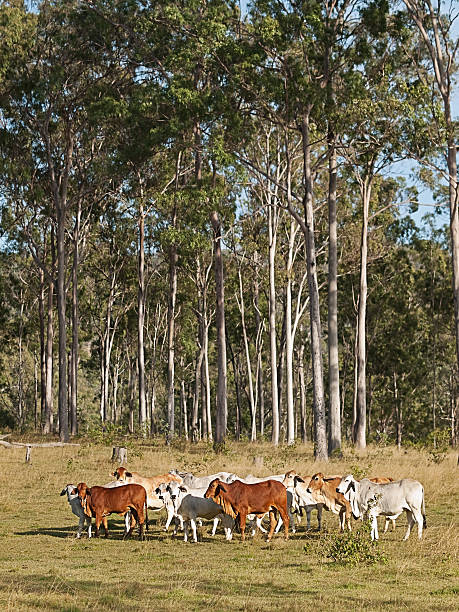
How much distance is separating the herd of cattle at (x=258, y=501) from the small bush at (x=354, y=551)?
979mm

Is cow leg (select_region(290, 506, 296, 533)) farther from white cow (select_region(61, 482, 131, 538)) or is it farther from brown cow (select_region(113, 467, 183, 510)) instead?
white cow (select_region(61, 482, 131, 538))

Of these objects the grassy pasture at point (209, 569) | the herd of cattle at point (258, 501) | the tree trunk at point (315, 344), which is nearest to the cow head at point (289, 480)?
the herd of cattle at point (258, 501)

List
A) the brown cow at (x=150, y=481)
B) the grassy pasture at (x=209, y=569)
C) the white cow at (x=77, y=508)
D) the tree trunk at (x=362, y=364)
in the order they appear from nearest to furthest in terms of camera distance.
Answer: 1. the grassy pasture at (x=209, y=569)
2. the white cow at (x=77, y=508)
3. the brown cow at (x=150, y=481)
4. the tree trunk at (x=362, y=364)

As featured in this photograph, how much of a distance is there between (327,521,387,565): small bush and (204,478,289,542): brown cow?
175cm

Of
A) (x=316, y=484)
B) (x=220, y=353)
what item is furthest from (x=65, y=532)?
(x=220, y=353)

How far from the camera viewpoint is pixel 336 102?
29266mm

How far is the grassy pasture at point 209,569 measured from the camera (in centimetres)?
945

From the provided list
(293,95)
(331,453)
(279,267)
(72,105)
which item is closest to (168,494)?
(331,453)

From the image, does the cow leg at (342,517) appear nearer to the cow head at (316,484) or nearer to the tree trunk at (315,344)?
the cow head at (316,484)

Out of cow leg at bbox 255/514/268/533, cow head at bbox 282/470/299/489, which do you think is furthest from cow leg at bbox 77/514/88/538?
cow head at bbox 282/470/299/489

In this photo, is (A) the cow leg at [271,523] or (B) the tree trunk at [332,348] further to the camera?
(B) the tree trunk at [332,348]

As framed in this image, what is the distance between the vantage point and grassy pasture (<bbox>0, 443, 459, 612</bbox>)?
945cm

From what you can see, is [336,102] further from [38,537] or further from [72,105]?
[38,537]

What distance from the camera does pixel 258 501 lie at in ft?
46.5
